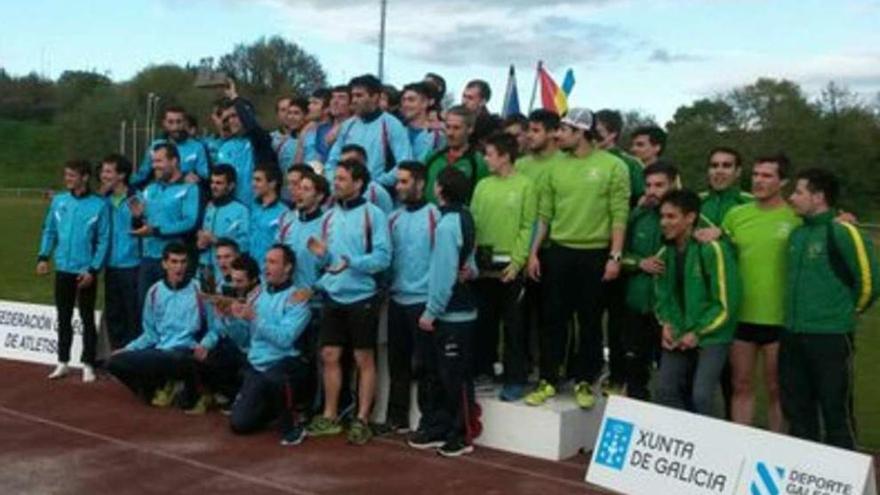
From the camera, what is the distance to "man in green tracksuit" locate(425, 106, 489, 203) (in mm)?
7945

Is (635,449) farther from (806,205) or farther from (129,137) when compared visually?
(129,137)

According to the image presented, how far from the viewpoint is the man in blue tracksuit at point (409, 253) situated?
755 centimetres

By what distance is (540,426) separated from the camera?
745 centimetres

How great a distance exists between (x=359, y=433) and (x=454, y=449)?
0.71 metres

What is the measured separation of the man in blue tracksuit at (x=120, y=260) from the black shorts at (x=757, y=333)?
210 inches

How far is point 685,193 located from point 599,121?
1.51m

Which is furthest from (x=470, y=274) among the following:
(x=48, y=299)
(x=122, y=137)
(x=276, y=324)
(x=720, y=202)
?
(x=122, y=137)

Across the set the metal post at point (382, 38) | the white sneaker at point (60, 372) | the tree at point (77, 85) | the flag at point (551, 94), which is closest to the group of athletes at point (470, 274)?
the white sneaker at point (60, 372)

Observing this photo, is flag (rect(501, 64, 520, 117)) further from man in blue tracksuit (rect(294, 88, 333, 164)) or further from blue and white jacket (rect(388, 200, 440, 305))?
blue and white jacket (rect(388, 200, 440, 305))

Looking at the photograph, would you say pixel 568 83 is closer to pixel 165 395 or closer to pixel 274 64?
pixel 165 395

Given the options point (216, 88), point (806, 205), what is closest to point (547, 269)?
point (806, 205)

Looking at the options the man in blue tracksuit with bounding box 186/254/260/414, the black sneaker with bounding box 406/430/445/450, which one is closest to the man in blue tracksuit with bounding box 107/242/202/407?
the man in blue tracksuit with bounding box 186/254/260/414

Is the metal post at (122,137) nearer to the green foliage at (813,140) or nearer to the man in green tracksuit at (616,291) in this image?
the green foliage at (813,140)

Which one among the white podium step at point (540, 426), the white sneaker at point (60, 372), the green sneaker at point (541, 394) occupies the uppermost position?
the green sneaker at point (541, 394)
